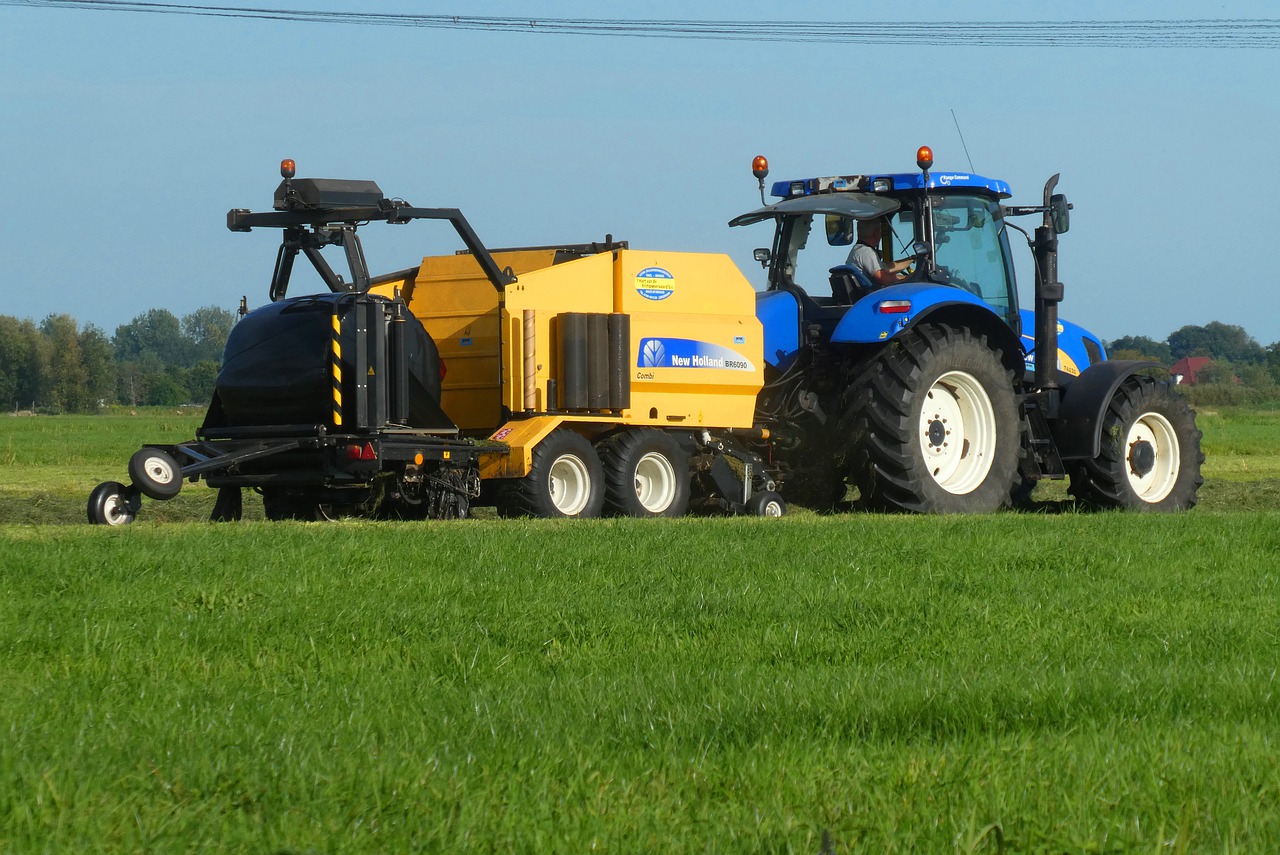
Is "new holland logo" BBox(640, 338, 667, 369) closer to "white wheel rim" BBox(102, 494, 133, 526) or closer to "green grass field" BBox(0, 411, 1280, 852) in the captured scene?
"green grass field" BBox(0, 411, 1280, 852)

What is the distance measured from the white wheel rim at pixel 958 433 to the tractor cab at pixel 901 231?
93cm

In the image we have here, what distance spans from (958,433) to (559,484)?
3.76 metres

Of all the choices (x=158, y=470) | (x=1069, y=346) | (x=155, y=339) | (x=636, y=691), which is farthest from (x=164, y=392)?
(x=636, y=691)

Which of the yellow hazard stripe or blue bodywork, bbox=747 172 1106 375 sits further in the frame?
blue bodywork, bbox=747 172 1106 375

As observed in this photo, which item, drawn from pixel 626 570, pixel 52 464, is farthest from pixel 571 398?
pixel 52 464

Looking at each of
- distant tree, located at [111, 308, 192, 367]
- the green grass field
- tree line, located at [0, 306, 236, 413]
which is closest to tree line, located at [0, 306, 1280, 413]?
tree line, located at [0, 306, 236, 413]

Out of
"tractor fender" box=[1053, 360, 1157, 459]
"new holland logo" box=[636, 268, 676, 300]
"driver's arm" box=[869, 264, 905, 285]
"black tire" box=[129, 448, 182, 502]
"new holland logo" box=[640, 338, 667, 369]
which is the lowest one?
"black tire" box=[129, 448, 182, 502]

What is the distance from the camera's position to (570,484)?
42.5 feet

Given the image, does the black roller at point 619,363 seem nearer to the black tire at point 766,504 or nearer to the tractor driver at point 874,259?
the black tire at point 766,504

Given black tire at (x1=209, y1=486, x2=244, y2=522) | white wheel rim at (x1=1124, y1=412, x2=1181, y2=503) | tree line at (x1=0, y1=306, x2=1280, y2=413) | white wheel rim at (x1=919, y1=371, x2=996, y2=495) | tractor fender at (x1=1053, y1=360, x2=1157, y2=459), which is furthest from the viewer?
tree line at (x1=0, y1=306, x2=1280, y2=413)

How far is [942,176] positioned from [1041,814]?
11.1m

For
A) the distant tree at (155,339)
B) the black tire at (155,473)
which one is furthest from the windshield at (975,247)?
the distant tree at (155,339)

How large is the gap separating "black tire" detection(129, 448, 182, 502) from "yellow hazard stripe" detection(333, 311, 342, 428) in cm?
123

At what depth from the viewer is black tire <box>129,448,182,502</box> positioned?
10.7 metres
